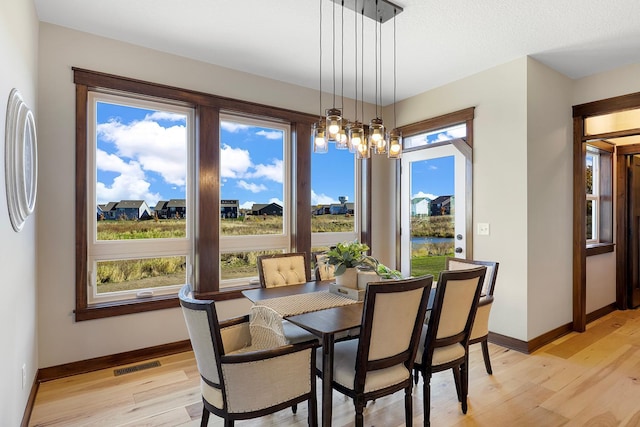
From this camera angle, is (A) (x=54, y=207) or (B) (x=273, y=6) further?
(A) (x=54, y=207)

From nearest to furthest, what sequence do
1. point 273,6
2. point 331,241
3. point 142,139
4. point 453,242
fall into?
point 273,6, point 142,139, point 453,242, point 331,241

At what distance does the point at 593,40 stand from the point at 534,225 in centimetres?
170

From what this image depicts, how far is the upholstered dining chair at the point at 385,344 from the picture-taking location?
179 centimetres

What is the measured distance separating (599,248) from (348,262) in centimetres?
388

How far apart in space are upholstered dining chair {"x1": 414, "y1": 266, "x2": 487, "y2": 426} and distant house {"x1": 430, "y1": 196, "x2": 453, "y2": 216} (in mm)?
2110

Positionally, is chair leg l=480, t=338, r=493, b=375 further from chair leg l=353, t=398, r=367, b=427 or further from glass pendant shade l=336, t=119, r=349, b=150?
glass pendant shade l=336, t=119, r=349, b=150

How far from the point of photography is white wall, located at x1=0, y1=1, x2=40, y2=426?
172 centimetres

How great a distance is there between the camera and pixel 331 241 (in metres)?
4.57

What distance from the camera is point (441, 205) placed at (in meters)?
4.31

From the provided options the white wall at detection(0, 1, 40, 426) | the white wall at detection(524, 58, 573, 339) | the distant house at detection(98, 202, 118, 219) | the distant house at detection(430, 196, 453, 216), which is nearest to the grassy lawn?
the distant house at detection(430, 196, 453, 216)

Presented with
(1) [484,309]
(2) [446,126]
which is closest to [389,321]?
(1) [484,309]

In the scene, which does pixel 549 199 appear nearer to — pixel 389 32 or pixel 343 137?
pixel 389 32

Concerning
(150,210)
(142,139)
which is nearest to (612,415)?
(150,210)

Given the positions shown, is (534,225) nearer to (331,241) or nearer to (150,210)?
(331,241)
